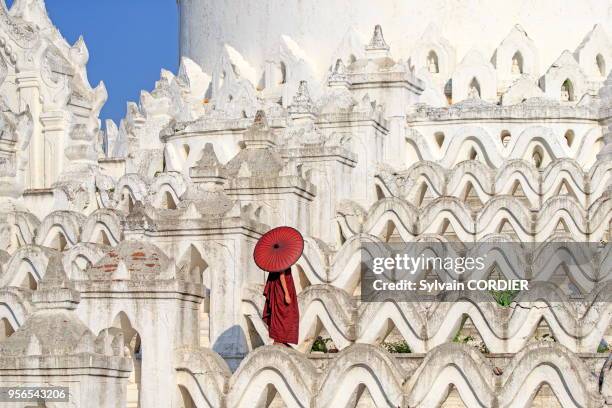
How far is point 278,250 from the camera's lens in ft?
55.7

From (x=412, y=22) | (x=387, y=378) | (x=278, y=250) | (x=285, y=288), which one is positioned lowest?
(x=387, y=378)

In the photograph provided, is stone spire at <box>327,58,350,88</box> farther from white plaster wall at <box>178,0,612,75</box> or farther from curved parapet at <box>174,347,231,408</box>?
curved parapet at <box>174,347,231,408</box>

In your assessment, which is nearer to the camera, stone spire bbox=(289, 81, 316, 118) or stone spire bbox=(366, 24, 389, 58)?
stone spire bbox=(289, 81, 316, 118)

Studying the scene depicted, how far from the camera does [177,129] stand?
2594 centimetres

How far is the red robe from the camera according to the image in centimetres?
1680

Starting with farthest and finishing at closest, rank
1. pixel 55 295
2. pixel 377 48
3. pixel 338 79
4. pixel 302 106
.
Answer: pixel 377 48 → pixel 338 79 → pixel 302 106 → pixel 55 295

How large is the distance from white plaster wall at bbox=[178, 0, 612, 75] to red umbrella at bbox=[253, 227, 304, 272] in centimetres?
938

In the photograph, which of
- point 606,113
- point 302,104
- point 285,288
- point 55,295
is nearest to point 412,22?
point 606,113

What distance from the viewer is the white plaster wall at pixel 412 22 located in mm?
25984

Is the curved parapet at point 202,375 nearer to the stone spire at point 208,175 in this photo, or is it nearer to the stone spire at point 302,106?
the stone spire at point 208,175

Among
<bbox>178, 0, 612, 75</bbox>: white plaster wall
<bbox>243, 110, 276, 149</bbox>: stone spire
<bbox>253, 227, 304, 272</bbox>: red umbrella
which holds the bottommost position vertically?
<bbox>253, 227, 304, 272</bbox>: red umbrella

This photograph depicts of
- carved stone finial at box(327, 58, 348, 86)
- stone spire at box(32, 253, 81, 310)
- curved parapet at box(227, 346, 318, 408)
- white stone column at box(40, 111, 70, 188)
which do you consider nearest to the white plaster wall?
carved stone finial at box(327, 58, 348, 86)

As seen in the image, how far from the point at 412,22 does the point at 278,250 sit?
9.97 m

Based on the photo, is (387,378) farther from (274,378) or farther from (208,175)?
(208,175)
